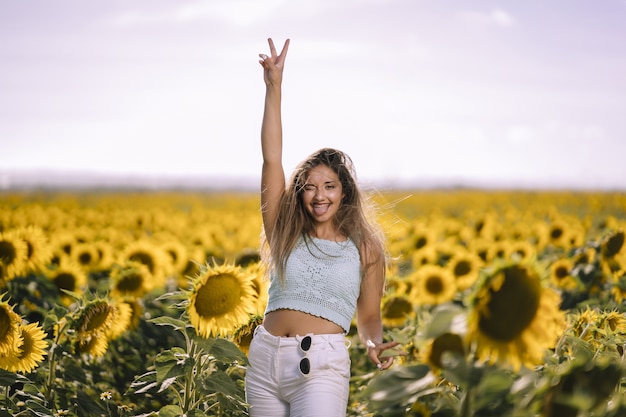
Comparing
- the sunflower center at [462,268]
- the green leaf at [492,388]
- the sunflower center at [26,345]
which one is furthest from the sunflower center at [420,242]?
the green leaf at [492,388]

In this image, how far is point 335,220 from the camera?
3.91 meters

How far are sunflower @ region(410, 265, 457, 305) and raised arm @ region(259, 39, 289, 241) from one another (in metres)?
4.41

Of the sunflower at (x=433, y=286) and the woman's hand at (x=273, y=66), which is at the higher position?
the woman's hand at (x=273, y=66)

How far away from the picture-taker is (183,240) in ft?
41.1

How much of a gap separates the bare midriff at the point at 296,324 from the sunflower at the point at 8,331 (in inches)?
48.5

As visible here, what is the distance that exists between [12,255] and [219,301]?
9.88ft

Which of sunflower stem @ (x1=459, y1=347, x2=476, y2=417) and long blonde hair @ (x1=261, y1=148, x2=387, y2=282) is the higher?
long blonde hair @ (x1=261, y1=148, x2=387, y2=282)

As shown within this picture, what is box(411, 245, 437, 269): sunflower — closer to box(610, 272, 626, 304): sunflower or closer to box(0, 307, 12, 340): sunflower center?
box(610, 272, 626, 304): sunflower

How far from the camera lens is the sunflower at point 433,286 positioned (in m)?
8.12

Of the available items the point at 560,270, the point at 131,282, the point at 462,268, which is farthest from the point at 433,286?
the point at 131,282

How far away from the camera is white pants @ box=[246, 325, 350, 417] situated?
127 inches

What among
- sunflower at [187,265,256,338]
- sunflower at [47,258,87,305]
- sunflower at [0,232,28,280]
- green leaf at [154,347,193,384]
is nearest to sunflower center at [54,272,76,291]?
sunflower at [47,258,87,305]

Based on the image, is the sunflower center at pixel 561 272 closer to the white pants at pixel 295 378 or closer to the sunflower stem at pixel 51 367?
the white pants at pixel 295 378

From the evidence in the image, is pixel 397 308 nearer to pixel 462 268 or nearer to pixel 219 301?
pixel 462 268
